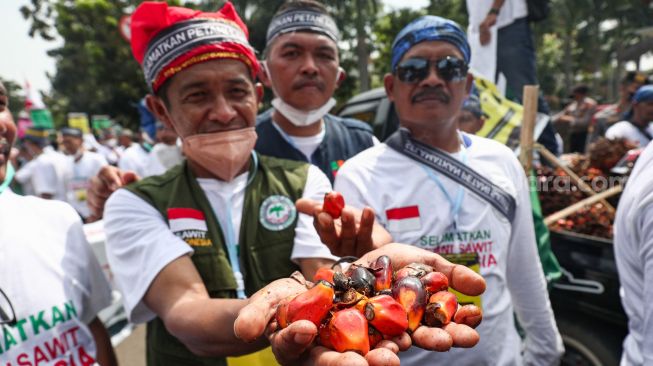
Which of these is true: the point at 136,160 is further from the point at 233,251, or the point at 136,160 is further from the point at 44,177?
the point at 233,251

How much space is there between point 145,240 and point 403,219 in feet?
3.42

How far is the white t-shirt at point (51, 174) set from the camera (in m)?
7.91

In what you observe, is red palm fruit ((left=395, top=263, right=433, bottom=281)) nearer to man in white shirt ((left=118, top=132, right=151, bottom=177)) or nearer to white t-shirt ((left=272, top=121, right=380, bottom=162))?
white t-shirt ((left=272, top=121, right=380, bottom=162))

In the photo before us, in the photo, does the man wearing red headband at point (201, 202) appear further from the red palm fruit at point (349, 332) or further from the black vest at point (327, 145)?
the black vest at point (327, 145)

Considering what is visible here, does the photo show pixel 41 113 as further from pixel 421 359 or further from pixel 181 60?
pixel 421 359

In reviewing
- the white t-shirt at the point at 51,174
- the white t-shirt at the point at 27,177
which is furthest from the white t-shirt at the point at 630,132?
the white t-shirt at the point at 27,177

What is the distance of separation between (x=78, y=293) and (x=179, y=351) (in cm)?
45

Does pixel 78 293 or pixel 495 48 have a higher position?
pixel 495 48

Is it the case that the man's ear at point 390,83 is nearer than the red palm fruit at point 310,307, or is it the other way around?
the red palm fruit at point 310,307

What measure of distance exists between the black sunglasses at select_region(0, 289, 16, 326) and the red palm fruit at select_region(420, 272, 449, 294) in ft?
4.46

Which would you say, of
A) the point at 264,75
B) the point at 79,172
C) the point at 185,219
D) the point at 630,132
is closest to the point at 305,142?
the point at 264,75

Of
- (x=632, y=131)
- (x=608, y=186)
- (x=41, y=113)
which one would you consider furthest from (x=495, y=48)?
(x=41, y=113)

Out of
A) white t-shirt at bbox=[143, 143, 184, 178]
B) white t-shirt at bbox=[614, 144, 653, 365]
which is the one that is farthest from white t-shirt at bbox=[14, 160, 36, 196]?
white t-shirt at bbox=[614, 144, 653, 365]

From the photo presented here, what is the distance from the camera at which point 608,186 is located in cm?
399
